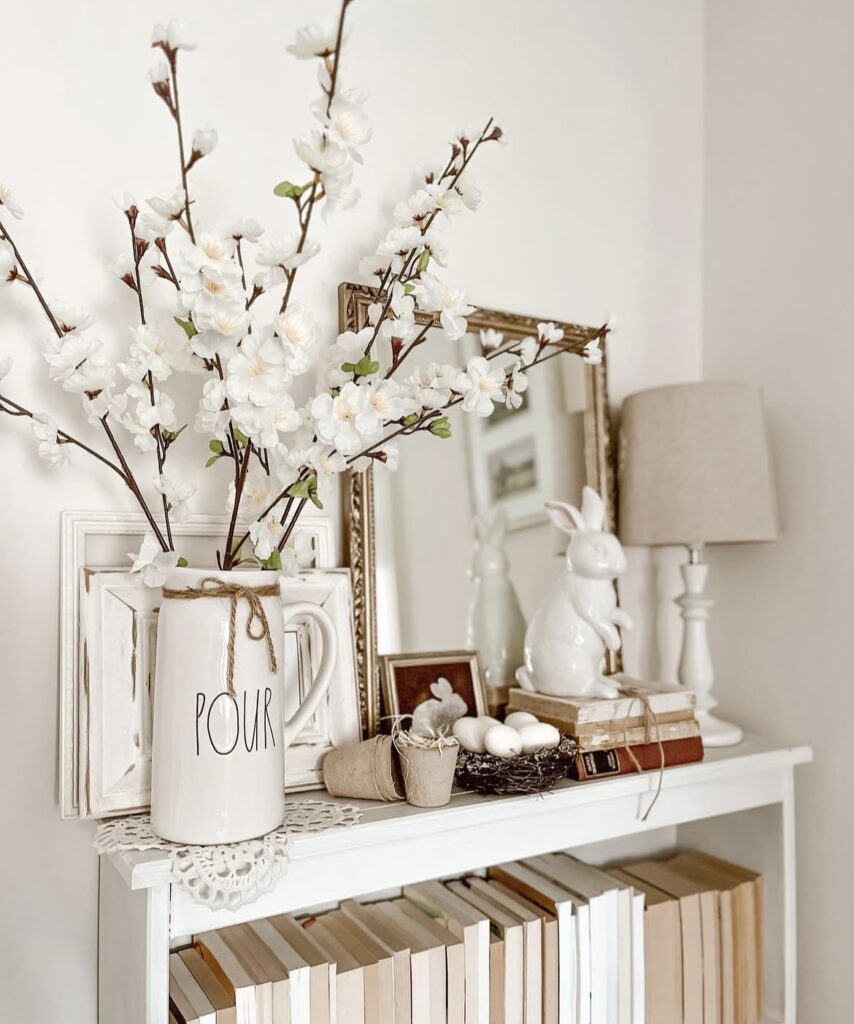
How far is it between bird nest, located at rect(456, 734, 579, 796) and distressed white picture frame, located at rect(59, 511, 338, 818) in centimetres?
35

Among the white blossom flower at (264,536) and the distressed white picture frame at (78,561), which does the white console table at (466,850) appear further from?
the white blossom flower at (264,536)

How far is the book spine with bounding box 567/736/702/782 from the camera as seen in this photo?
3.72 feet

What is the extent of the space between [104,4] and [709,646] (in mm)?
1406

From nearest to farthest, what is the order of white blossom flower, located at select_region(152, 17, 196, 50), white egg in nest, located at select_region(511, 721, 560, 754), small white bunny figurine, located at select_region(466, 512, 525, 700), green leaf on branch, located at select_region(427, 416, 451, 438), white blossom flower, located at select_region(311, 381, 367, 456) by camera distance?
white blossom flower, located at select_region(152, 17, 196, 50) < white blossom flower, located at select_region(311, 381, 367, 456) < green leaf on branch, located at select_region(427, 416, 451, 438) < white egg in nest, located at select_region(511, 721, 560, 754) < small white bunny figurine, located at select_region(466, 512, 525, 700)

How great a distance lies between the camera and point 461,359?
133cm

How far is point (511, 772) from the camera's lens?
1041 mm

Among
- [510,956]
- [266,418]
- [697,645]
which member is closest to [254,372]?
[266,418]

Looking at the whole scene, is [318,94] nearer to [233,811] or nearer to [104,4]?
[104,4]

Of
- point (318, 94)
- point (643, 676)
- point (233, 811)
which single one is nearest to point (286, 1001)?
point (233, 811)

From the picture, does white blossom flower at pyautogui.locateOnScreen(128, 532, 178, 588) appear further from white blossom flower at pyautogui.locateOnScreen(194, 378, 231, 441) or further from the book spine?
the book spine

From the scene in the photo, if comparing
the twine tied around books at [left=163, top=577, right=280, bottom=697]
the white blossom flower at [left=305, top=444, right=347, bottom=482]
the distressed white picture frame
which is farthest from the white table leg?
the white blossom flower at [left=305, top=444, right=347, bottom=482]

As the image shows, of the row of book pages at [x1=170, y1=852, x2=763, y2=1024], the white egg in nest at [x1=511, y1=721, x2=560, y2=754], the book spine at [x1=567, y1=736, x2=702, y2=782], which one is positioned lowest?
the row of book pages at [x1=170, y1=852, x2=763, y2=1024]

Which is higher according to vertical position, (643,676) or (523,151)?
(523,151)

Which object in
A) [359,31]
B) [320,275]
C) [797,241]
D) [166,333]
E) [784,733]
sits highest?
[359,31]
